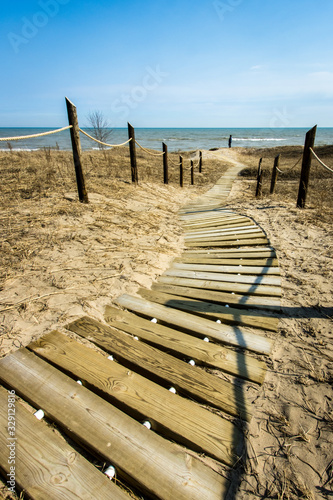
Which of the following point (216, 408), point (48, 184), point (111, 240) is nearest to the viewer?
point (216, 408)

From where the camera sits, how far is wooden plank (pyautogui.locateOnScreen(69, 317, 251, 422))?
1.65 m

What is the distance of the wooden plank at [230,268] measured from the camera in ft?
11.0

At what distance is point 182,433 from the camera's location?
1.42 meters

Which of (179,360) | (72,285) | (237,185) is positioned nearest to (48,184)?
(72,285)

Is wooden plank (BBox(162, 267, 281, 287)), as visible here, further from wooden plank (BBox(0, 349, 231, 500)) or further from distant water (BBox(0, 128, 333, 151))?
distant water (BBox(0, 128, 333, 151))

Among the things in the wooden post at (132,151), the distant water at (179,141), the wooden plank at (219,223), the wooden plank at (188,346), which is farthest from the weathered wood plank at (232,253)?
the distant water at (179,141)

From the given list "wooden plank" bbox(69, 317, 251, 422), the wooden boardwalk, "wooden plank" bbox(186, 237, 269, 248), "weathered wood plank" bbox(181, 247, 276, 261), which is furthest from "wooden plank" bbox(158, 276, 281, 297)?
"wooden plank" bbox(186, 237, 269, 248)

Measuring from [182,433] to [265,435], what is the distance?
0.46m

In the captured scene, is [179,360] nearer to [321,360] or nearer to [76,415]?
[76,415]

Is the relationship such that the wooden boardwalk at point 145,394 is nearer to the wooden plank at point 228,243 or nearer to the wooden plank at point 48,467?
the wooden plank at point 48,467

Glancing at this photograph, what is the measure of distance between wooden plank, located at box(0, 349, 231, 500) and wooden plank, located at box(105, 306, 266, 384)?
63 cm

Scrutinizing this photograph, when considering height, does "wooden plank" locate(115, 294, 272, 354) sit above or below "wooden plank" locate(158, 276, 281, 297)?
above

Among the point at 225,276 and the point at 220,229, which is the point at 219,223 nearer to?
the point at 220,229

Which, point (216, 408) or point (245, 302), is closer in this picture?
point (216, 408)
